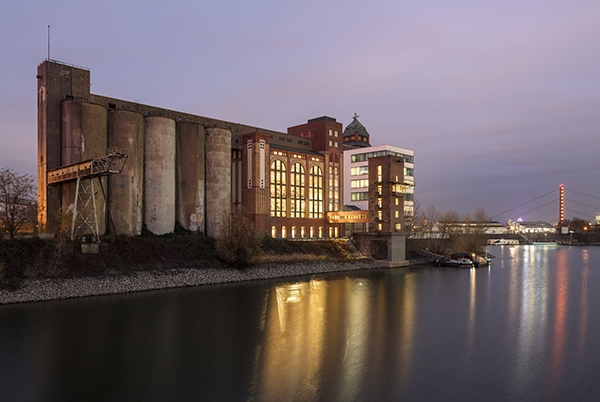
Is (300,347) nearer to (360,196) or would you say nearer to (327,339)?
(327,339)

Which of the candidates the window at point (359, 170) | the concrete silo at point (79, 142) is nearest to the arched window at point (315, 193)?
the window at point (359, 170)

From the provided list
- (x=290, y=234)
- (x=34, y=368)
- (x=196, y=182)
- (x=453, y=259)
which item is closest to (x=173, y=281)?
(x=196, y=182)

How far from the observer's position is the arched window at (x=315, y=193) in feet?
252

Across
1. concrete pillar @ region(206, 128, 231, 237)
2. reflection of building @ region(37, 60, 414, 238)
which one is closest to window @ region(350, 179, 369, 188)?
reflection of building @ region(37, 60, 414, 238)

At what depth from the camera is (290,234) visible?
72.9 metres

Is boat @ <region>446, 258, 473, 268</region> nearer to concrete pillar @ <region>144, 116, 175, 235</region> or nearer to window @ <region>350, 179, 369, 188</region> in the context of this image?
window @ <region>350, 179, 369, 188</region>

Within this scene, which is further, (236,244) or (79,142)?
(236,244)

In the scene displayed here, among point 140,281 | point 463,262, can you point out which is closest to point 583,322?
point 140,281

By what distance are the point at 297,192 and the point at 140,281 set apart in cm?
3796

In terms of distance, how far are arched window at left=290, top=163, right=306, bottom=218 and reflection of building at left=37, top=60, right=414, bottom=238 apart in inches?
7.1

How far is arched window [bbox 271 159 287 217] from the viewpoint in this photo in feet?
234

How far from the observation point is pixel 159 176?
54000 mm

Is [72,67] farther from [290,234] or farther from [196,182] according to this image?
[290,234]

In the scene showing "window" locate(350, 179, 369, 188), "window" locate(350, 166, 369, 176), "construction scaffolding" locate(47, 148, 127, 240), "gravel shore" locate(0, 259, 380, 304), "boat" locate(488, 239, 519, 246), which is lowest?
"boat" locate(488, 239, 519, 246)
